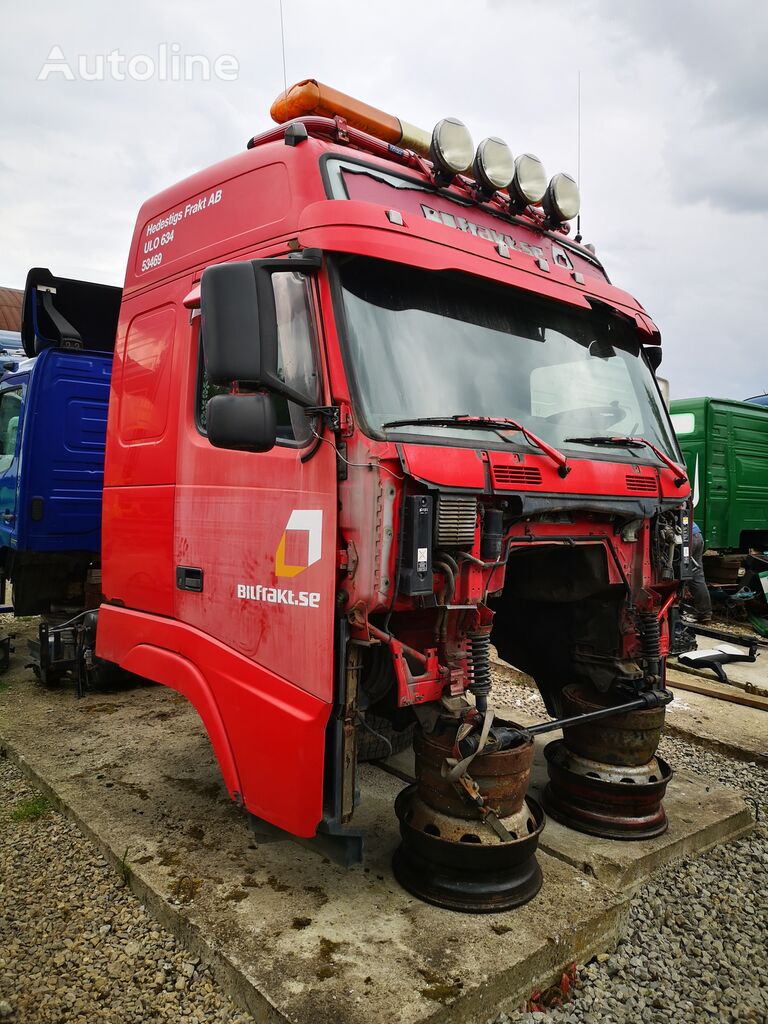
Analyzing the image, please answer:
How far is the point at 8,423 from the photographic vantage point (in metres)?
7.05

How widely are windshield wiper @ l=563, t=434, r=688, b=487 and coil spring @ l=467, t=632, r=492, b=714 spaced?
1.02 m

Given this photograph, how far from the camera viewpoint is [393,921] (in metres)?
2.83

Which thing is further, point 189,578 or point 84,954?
point 189,578

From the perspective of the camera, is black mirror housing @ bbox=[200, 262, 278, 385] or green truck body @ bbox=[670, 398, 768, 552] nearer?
black mirror housing @ bbox=[200, 262, 278, 385]

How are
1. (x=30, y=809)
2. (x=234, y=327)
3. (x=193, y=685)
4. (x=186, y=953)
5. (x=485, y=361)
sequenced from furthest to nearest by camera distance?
(x=30, y=809), (x=193, y=685), (x=485, y=361), (x=186, y=953), (x=234, y=327)

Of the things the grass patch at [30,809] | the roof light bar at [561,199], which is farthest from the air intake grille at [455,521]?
the grass patch at [30,809]

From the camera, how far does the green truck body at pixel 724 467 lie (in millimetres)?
10320

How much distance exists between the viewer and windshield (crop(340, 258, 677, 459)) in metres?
2.77

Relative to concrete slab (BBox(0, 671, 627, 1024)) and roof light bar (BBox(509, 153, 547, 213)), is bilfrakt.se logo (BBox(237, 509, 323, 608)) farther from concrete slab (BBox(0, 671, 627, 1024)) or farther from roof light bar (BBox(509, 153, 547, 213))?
roof light bar (BBox(509, 153, 547, 213))

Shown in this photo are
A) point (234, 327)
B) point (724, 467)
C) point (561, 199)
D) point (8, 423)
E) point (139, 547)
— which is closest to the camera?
point (234, 327)

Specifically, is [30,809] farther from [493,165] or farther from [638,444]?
[493,165]

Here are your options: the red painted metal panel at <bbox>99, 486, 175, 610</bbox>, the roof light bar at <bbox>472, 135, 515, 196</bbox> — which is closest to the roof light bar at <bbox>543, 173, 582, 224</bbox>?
the roof light bar at <bbox>472, 135, 515, 196</bbox>

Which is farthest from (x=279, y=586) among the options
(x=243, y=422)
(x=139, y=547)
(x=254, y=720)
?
(x=139, y=547)

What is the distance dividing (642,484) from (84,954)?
300 centimetres
